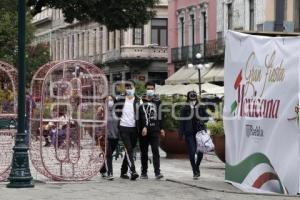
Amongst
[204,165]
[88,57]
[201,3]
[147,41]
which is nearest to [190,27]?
[201,3]

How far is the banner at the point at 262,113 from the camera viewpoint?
39.2ft

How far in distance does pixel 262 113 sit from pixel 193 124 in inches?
105

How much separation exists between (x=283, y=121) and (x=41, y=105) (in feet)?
14.3

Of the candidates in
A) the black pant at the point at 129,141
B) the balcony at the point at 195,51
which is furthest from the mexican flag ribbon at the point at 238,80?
the balcony at the point at 195,51

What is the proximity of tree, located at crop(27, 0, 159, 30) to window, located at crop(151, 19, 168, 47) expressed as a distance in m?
31.9

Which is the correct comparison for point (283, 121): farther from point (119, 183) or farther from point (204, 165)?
point (204, 165)

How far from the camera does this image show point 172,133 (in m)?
20.1

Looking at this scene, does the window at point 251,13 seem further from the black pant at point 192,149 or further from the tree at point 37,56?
the black pant at point 192,149

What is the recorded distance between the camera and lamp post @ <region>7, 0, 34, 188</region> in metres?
13.1

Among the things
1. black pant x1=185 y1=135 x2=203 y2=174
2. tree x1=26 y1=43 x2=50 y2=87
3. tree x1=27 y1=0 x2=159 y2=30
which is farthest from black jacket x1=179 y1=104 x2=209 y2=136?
tree x1=26 y1=43 x2=50 y2=87

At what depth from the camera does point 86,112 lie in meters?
14.8

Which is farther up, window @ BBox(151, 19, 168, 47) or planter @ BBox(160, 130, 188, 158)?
window @ BBox(151, 19, 168, 47)

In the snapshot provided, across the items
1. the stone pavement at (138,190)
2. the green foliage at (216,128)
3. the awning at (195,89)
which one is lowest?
the stone pavement at (138,190)

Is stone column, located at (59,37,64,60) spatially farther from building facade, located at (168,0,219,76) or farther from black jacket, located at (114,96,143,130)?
black jacket, located at (114,96,143,130)
